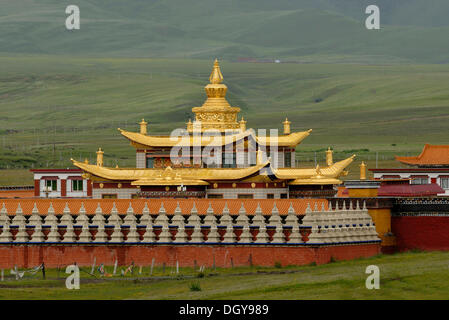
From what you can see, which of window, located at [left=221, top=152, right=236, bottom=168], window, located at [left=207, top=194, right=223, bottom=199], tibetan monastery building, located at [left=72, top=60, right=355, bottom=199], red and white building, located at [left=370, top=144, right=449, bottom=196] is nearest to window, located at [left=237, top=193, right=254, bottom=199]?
tibetan monastery building, located at [left=72, top=60, right=355, bottom=199]

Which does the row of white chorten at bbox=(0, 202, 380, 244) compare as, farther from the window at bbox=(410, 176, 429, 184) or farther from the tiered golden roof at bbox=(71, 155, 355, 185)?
the window at bbox=(410, 176, 429, 184)

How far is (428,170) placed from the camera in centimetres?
9269

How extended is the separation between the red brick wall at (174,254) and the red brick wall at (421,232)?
2.19 metres

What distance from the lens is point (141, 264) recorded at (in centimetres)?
6606

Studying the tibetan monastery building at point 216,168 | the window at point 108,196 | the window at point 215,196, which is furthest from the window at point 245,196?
the window at point 108,196

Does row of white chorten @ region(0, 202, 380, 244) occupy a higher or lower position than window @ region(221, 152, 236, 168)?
lower

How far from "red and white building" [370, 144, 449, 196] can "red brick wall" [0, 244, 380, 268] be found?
26.3 m

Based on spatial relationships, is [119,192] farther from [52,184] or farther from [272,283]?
[272,283]

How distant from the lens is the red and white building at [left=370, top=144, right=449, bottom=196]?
92.0 m

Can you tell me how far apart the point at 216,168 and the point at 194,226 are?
771 cm

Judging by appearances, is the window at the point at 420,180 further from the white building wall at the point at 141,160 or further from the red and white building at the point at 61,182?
the white building wall at the point at 141,160

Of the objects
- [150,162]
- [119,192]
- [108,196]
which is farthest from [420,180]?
[108,196]
